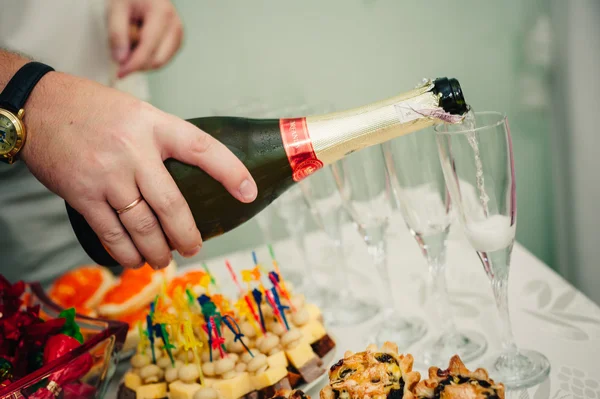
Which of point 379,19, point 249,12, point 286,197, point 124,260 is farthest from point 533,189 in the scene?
point 124,260

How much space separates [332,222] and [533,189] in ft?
4.79

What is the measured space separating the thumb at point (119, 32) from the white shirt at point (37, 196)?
0.27 metres

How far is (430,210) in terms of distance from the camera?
762 millimetres

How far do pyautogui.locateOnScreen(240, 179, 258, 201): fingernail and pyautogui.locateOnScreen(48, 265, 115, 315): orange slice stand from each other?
1.61ft

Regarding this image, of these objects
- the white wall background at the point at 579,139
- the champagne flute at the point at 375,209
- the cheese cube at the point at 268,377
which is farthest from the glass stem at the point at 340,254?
the white wall background at the point at 579,139

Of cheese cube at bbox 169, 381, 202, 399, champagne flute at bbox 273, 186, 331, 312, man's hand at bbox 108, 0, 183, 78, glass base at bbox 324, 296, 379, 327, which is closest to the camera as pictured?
cheese cube at bbox 169, 381, 202, 399

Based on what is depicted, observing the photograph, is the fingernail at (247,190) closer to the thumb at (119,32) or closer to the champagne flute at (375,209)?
the champagne flute at (375,209)

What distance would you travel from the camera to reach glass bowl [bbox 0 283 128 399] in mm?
657

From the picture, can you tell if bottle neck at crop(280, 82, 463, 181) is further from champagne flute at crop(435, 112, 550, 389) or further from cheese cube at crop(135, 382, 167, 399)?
cheese cube at crop(135, 382, 167, 399)

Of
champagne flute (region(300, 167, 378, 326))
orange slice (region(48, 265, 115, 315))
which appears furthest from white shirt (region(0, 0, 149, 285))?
champagne flute (region(300, 167, 378, 326))

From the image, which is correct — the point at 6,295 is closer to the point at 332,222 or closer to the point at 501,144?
the point at 332,222

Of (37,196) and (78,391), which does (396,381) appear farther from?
(37,196)

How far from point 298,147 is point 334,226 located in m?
0.26

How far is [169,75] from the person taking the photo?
195 centimetres
